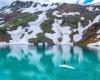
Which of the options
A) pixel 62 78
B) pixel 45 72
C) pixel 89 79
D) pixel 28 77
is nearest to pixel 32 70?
pixel 45 72

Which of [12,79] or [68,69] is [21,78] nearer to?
[12,79]

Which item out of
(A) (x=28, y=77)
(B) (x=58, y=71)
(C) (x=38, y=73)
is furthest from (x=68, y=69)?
(A) (x=28, y=77)

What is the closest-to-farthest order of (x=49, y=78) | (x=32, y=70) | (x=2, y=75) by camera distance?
(x=49, y=78) → (x=2, y=75) → (x=32, y=70)

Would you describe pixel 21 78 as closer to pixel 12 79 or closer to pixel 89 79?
pixel 12 79

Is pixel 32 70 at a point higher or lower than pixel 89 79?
lower

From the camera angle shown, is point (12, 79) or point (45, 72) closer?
point (12, 79)

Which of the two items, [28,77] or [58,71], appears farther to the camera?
[58,71]

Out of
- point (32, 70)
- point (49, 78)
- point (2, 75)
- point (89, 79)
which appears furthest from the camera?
point (32, 70)

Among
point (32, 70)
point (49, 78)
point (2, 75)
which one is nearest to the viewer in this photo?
point (49, 78)

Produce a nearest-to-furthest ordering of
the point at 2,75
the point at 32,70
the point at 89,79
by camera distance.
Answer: the point at 89,79 → the point at 2,75 → the point at 32,70
